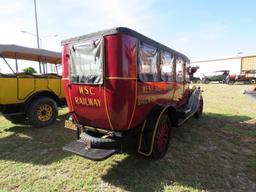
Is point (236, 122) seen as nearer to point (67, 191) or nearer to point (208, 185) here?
point (208, 185)

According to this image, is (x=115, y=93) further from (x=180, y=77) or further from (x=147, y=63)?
(x=180, y=77)

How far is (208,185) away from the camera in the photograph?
127 inches

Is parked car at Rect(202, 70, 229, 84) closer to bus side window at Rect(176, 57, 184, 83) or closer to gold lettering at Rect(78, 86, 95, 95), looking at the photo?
bus side window at Rect(176, 57, 184, 83)

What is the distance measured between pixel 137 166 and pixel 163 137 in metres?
0.81

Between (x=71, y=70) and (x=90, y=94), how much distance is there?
0.70 metres

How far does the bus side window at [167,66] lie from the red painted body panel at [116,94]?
81 cm

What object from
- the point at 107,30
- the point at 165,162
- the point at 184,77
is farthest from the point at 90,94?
the point at 184,77

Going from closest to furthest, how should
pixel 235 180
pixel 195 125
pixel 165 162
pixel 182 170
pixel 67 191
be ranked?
pixel 67 191 < pixel 235 180 < pixel 182 170 < pixel 165 162 < pixel 195 125

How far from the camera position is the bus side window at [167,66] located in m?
4.57

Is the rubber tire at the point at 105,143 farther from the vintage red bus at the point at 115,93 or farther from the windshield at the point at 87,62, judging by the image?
the windshield at the point at 87,62

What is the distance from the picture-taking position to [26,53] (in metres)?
6.40

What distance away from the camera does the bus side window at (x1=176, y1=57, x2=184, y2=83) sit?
5764 millimetres

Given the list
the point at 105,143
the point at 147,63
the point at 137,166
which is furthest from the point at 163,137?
the point at 147,63

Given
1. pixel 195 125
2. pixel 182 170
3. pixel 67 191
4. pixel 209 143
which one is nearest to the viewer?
pixel 67 191
